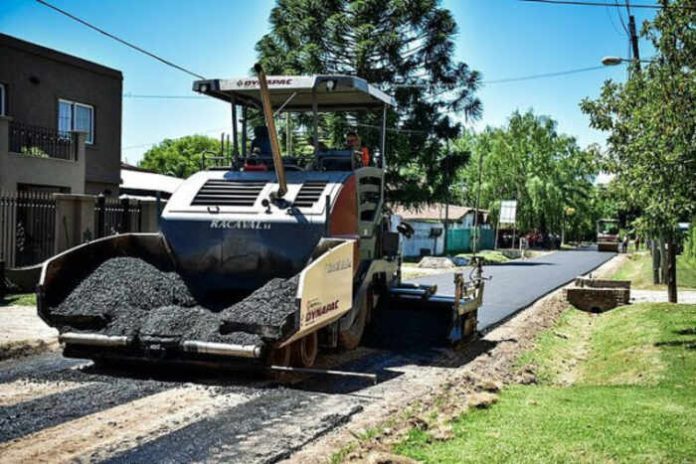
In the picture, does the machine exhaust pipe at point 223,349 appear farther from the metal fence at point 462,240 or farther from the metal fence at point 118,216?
the metal fence at point 462,240

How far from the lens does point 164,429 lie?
21.4ft

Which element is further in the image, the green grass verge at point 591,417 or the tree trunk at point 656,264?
the tree trunk at point 656,264

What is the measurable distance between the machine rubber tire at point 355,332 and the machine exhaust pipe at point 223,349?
249 centimetres

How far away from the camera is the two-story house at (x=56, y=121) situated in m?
22.0

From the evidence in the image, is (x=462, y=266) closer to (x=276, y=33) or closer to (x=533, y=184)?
(x=276, y=33)

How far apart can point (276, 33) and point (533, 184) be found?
126ft

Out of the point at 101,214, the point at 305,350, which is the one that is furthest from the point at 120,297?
the point at 101,214

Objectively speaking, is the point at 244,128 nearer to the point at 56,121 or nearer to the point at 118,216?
the point at 118,216

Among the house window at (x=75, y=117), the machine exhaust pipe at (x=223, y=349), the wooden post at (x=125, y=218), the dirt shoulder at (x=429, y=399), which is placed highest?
the house window at (x=75, y=117)

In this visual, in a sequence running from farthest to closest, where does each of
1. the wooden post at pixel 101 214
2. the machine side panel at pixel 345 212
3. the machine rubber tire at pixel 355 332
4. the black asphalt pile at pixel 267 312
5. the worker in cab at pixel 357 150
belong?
the wooden post at pixel 101 214
the worker in cab at pixel 357 150
the machine rubber tire at pixel 355 332
the machine side panel at pixel 345 212
the black asphalt pile at pixel 267 312

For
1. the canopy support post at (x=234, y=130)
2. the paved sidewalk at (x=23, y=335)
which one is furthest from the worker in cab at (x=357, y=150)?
the paved sidewalk at (x=23, y=335)

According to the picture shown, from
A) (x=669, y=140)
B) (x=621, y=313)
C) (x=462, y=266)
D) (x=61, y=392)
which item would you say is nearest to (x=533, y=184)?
(x=462, y=266)

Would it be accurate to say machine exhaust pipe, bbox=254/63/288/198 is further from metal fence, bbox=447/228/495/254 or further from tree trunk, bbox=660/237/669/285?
metal fence, bbox=447/228/495/254

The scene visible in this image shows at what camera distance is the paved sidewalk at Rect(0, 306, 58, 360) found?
1038 centimetres
